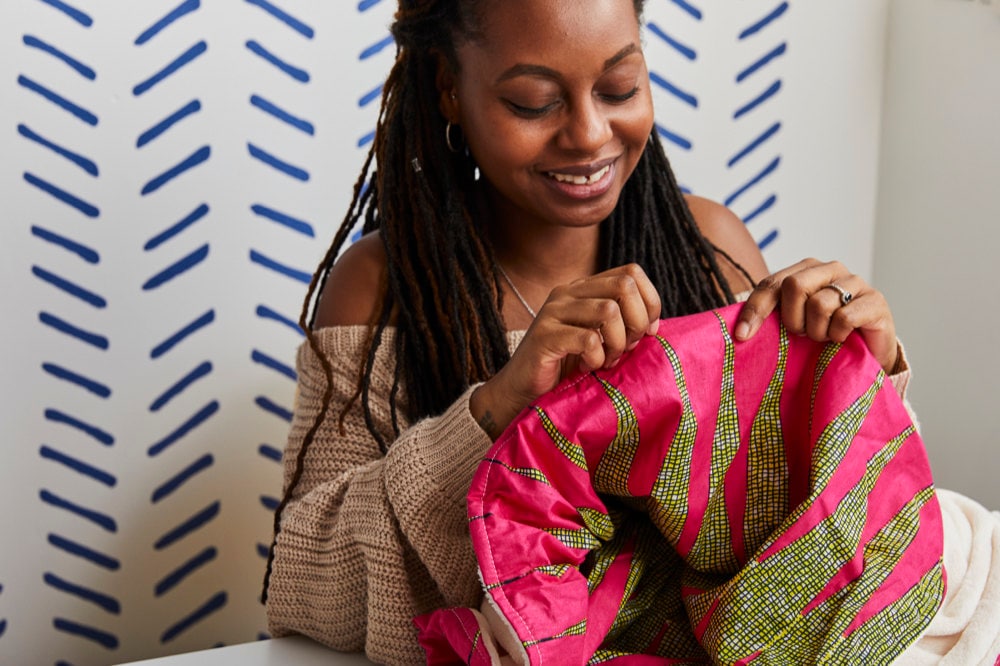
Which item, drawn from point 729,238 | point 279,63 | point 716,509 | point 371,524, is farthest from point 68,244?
point 716,509

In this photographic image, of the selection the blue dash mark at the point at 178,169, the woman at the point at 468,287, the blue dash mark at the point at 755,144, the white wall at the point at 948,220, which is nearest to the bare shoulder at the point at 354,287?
the woman at the point at 468,287

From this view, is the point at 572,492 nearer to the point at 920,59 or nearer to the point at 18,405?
the point at 18,405

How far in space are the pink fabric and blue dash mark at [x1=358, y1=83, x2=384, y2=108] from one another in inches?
33.2

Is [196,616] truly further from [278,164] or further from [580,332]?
[580,332]

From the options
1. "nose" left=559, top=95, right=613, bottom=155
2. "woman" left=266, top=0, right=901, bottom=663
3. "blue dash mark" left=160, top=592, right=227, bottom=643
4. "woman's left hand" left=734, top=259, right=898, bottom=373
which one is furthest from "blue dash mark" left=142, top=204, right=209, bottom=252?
"woman's left hand" left=734, top=259, right=898, bottom=373

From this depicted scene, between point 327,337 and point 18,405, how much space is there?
1.79 ft

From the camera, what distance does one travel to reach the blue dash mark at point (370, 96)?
165 centimetres

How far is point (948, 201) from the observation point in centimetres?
178

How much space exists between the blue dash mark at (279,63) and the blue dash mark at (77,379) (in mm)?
519

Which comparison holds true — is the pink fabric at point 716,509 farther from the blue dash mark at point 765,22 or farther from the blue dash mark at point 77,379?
the blue dash mark at point 765,22

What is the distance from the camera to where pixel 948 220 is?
1.79 m

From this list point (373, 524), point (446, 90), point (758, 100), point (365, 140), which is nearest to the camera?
point (373, 524)

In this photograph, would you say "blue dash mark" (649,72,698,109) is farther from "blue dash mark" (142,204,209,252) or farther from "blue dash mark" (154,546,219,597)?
"blue dash mark" (154,546,219,597)

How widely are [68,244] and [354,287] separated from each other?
481 millimetres
